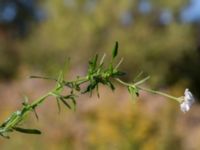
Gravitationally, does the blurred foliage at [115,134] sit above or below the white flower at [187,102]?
above

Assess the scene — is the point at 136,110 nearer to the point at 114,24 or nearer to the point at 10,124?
the point at 10,124

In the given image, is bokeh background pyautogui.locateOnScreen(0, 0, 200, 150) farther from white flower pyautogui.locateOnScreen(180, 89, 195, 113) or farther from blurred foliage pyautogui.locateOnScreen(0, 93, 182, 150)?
white flower pyautogui.locateOnScreen(180, 89, 195, 113)

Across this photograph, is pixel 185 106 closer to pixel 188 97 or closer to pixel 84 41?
pixel 188 97

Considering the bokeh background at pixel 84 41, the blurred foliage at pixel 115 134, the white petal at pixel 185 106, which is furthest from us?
the bokeh background at pixel 84 41

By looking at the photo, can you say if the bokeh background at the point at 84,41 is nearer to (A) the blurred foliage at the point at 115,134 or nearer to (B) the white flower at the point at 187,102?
(A) the blurred foliage at the point at 115,134

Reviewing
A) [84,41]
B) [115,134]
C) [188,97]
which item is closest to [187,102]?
[188,97]

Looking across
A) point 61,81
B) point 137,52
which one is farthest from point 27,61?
point 61,81

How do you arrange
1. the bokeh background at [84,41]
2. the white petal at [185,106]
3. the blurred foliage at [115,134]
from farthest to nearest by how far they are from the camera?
the bokeh background at [84,41] → the blurred foliage at [115,134] → the white petal at [185,106]

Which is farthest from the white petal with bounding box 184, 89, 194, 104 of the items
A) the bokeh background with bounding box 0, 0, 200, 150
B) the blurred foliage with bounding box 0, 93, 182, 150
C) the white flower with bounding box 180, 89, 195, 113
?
the bokeh background with bounding box 0, 0, 200, 150

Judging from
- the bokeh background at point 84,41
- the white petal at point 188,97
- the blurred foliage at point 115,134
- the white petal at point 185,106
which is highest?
the bokeh background at point 84,41

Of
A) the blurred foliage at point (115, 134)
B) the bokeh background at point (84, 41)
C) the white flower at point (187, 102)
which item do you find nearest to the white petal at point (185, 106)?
the white flower at point (187, 102)

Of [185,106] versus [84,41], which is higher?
[84,41]
